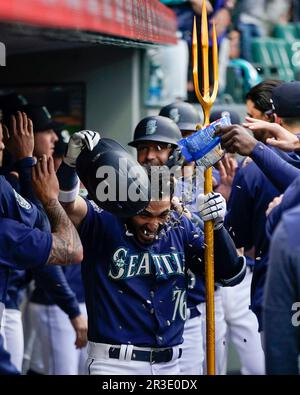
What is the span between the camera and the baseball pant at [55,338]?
6.84 meters

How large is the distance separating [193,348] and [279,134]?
162 cm

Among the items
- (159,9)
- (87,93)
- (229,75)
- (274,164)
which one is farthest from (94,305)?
(229,75)

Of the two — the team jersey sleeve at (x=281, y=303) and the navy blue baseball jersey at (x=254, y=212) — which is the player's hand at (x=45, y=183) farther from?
the team jersey sleeve at (x=281, y=303)

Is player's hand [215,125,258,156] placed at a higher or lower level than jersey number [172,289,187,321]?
higher

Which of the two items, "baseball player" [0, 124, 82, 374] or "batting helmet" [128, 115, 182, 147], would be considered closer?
"baseball player" [0, 124, 82, 374]

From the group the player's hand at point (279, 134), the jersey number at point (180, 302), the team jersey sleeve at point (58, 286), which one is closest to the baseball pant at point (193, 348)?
the jersey number at point (180, 302)

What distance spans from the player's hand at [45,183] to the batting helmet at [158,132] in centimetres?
118

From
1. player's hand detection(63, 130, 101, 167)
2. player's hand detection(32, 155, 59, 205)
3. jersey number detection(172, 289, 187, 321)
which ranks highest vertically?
player's hand detection(63, 130, 101, 167)

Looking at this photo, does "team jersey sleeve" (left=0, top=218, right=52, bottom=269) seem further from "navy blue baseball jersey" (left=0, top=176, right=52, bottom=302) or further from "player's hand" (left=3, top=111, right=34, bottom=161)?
"player's hand" (left=3, top=111, right=34, bottom=161)

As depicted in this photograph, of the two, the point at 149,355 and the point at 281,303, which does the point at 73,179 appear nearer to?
the point at 149,355

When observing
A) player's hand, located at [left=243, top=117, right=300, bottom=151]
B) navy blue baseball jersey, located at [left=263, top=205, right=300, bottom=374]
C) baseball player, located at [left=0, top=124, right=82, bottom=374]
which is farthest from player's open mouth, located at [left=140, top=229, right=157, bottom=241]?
navy blue baseball jersey, located at [left=263, top=205, right=300, bottom=374]

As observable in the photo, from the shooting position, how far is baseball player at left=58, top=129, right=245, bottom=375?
4426 millimetres

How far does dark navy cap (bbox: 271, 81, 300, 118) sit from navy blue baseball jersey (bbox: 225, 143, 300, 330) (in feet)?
0.78

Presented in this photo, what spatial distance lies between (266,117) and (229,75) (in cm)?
398
